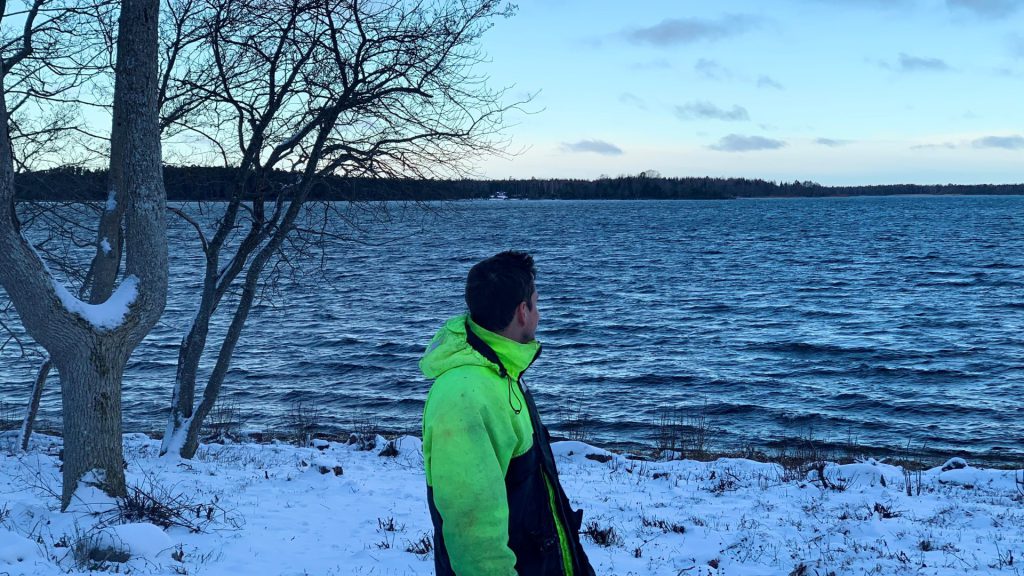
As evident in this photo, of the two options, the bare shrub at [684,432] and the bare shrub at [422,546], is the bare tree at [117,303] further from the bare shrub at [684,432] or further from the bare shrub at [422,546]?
the bare shrub at [684,432]

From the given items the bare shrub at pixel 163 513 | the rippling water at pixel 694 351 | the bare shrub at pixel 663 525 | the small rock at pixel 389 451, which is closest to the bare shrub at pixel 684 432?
the rippling water at pixel 694 351

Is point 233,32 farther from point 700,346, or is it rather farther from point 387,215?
point 700,346

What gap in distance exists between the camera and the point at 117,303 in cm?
654

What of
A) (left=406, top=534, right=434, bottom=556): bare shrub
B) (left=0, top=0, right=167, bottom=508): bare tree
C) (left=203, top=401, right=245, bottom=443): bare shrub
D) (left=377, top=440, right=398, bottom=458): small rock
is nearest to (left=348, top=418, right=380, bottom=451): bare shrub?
(left=377, top=440, right=398, bottom=458): small rock

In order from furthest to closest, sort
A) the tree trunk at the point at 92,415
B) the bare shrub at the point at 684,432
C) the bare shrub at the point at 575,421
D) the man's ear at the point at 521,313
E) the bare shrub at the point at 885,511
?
the bare shrub at the point at 575,421
the bare shrub at the point at 684,432
the bare shrub at the point at 885,511
the tree trunk at the point at 92,415
the man's ear at the point at 521,313

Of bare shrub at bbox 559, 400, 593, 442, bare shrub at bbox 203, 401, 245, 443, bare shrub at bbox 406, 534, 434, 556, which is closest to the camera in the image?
bare shrub at bbox 406, 534, 434, 556

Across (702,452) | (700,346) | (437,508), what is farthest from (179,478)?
(700,346)

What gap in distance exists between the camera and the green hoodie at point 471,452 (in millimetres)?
2654

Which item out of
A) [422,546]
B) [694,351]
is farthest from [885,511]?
[694,351]

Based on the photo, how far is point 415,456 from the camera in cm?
1103

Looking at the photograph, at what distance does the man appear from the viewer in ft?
8.73

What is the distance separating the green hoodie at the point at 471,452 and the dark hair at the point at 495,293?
12 centimetres

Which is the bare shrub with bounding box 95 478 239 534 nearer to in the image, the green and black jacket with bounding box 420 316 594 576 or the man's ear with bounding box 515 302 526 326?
the green and black jacket with bounding box 420 316 594 576

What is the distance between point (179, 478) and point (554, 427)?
818cm
